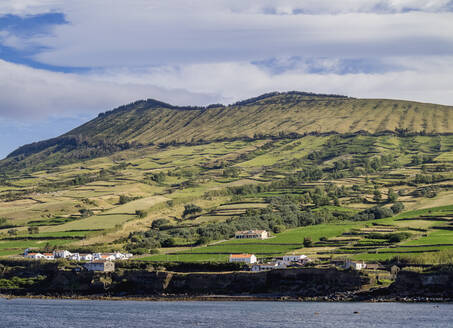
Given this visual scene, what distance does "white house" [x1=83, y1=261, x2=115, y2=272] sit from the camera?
400ft

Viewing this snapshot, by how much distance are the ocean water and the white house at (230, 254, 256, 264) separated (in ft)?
53.6

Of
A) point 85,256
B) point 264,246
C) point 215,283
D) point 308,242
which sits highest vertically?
point 308,242

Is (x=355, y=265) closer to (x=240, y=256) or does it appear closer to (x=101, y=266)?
(x=240, y=256)

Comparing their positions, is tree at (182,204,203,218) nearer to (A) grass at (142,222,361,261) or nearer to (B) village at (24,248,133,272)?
(A) grass at (142,222,361,261)

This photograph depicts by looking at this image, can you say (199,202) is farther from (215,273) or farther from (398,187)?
(215,273)

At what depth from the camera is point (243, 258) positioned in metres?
120

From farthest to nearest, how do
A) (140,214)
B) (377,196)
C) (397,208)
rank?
(377,196) → (140,214) → (397,208)

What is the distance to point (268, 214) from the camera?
528 ft

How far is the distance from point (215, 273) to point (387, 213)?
53.3 metres

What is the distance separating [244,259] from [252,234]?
22.4 metres

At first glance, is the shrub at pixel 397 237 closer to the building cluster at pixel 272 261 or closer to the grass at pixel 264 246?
the grass at pixel 264 246

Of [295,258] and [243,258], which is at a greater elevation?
[243,258]

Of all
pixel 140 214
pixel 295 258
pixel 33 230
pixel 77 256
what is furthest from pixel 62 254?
pixel 295 258

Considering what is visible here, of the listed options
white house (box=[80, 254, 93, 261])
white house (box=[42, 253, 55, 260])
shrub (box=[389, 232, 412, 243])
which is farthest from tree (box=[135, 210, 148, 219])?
shrub (box=[389, 232, 412, 243])
